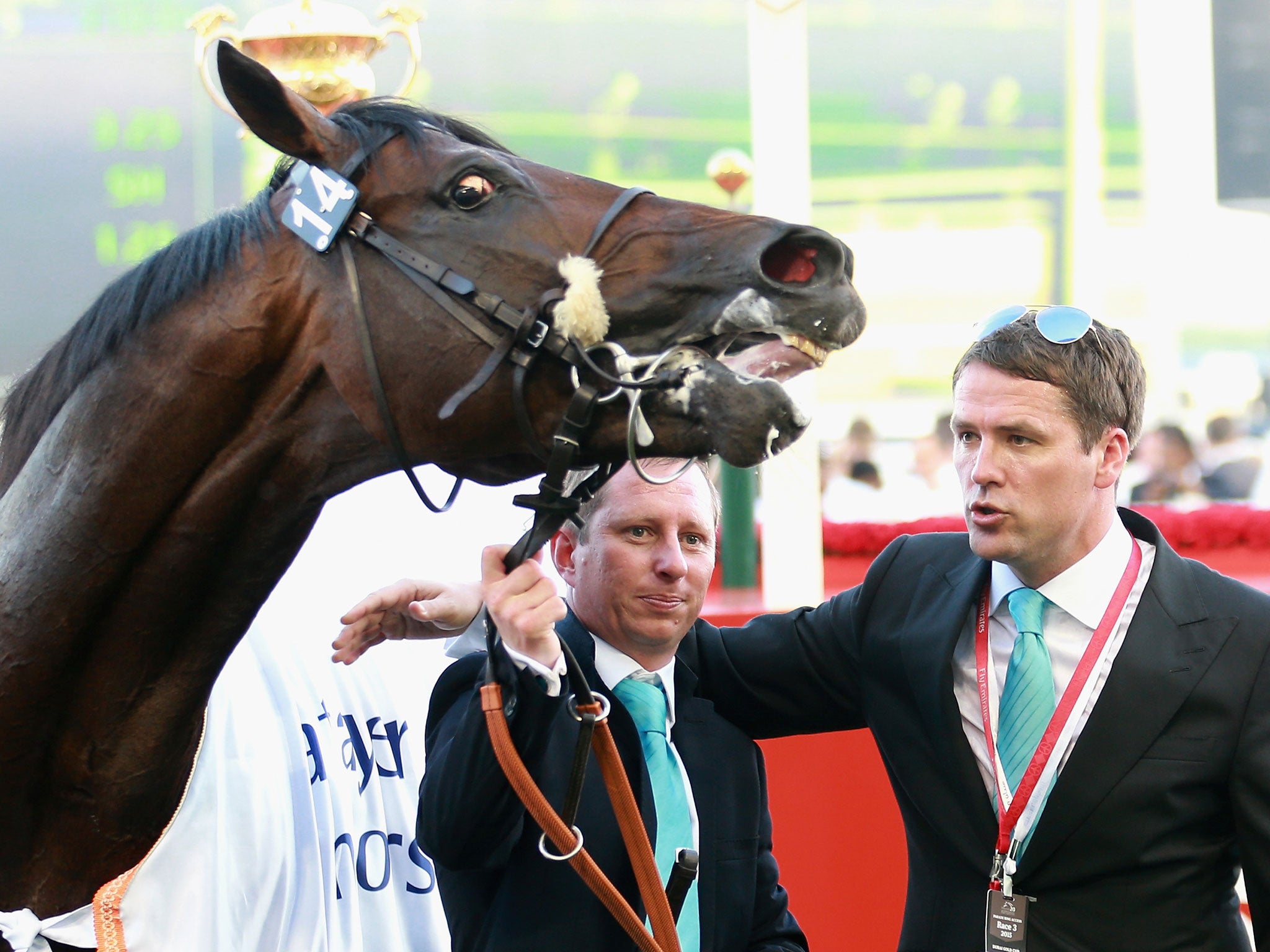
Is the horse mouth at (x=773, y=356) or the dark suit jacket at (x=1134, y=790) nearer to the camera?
the horse mouth at (x=773, y=356)

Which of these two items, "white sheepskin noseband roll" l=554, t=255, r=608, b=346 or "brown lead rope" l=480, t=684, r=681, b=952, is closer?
"white sheepskin noseband roll" l=554, t=255, r=608, b=346

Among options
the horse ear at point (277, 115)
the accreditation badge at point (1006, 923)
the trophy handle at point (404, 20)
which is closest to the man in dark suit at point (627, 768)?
the accreditation badge at point (1006, 923)

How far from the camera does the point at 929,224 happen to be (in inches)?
417

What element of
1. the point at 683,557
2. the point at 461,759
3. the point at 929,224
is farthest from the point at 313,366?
the point at 929,224

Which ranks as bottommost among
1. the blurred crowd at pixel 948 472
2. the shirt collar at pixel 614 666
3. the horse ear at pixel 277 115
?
the shirt collar at pixel 614 666

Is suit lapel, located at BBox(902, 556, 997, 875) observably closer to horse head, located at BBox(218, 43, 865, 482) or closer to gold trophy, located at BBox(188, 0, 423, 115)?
horse head, located at BBox(218, 43, 865, 482)

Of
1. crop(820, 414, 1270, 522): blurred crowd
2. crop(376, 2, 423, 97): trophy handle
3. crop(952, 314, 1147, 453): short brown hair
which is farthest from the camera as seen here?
crop(820, 414, 1270, 522): blurred crowd

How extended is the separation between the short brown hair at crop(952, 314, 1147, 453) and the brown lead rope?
89 centimetres

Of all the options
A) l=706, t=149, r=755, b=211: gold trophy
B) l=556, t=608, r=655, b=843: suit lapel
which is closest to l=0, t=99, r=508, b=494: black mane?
l=556, t=608, r=655, b=843: suit lapel

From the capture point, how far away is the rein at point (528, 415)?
4.92ft

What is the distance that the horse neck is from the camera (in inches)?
62.5

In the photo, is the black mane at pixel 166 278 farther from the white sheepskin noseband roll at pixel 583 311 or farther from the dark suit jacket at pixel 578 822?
the dark suit jacket at pixel 578 822

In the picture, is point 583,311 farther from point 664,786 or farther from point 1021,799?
point 1021,799

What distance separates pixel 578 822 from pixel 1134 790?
827mm
